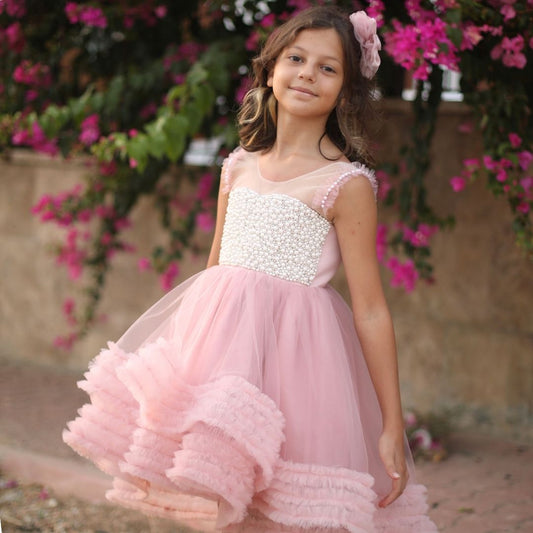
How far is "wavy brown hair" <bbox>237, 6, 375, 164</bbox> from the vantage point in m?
2.14

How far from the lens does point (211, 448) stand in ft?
5.76

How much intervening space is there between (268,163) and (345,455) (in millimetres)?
773

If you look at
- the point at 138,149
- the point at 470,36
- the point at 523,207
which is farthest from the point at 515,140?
the point at 138,149

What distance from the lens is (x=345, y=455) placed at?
1.94m

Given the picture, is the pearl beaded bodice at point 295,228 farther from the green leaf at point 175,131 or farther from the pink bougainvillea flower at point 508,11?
the green leaf at point 175,131

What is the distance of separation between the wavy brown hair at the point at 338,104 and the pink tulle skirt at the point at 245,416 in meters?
0.40

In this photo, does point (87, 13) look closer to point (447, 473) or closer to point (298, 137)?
point (298, 137)

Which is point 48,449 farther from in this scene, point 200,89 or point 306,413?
point 306,413

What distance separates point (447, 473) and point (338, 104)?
6.75ft

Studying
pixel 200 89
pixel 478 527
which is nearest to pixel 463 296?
pixel 478 527

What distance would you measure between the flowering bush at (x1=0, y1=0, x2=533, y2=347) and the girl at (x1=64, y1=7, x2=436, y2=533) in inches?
34.4

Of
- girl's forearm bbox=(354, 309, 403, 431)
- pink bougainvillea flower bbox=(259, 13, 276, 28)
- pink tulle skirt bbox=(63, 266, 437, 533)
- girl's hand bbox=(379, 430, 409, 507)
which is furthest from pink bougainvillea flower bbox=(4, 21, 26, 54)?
girl's hand bbox=(379, 430, 409, 507)

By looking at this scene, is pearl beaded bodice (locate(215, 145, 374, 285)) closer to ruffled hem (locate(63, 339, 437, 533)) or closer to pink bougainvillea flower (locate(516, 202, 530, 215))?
ruffled hem (locate(63, 339, 437, 533))

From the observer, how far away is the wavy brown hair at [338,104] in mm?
2143
